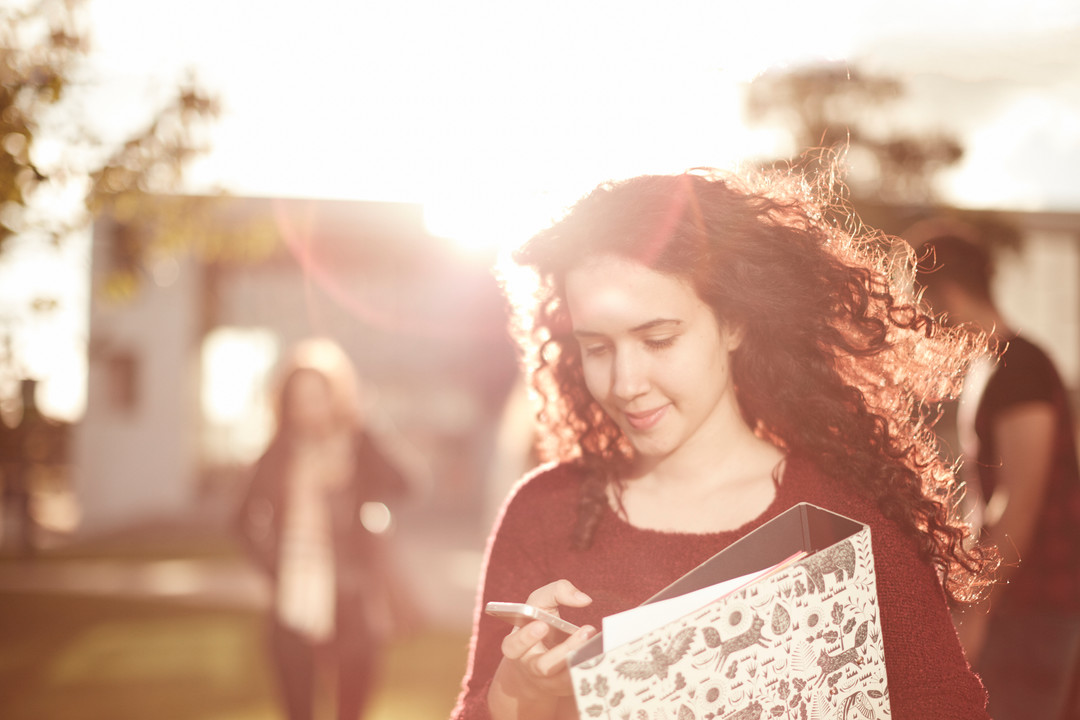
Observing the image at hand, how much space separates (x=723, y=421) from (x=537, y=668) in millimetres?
686

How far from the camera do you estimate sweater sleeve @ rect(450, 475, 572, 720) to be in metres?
1.95

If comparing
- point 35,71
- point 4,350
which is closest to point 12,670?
point 4,350

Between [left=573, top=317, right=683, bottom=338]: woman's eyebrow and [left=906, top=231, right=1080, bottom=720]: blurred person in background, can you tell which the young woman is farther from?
[left=906, top=231, right=1080, bottom=720]: blurred person in background

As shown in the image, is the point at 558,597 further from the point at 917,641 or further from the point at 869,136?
the point at 869,136

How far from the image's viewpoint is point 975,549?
77.5 inches

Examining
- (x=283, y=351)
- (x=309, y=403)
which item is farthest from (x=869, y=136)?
(x=283, y=351)

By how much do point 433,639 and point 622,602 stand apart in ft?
24.0

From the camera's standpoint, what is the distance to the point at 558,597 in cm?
156

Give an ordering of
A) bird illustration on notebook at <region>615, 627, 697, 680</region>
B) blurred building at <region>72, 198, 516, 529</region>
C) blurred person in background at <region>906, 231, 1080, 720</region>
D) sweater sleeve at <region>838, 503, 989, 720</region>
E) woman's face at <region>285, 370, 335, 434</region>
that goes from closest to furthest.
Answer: bird illustration on notebook at <region>615, 627, 697, 680</region>, sweater sleeve at <region>838, 503, 989, 720</region>, blurred person in background at <region>906, 231, 1080, 720</region>, woman's face at <region>285, 370, 335, 434</region>, blurred building at <region>72, 198, 516, 529</region>

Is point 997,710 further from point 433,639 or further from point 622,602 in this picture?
point 433,639

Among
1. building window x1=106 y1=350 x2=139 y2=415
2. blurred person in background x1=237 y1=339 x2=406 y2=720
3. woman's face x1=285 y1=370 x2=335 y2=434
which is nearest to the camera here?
blurred person in background x1=237 y1=339 x2=406 y2=720

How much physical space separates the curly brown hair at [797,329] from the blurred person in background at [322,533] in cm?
294

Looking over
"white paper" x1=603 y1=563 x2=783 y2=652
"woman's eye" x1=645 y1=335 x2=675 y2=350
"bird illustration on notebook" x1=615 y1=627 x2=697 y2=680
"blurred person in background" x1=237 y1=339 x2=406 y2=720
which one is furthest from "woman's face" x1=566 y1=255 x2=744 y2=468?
"blurred person in background" x1=237 y1=339 x2=406 y2=720

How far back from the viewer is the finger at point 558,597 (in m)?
1.54
